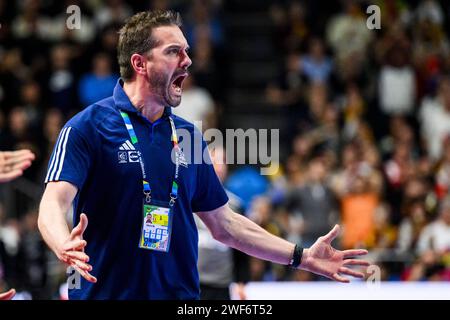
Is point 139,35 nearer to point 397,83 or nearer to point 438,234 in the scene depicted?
point 438,234

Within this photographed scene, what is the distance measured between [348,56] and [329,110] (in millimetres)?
1684

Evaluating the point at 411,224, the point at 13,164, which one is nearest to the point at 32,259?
the point at 411,224

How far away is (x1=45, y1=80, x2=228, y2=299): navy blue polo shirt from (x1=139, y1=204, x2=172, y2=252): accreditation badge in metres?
0.03

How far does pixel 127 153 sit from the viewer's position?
5.40 m

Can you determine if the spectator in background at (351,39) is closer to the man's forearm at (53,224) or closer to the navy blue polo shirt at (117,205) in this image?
the navy blue polo shirt at (117,205)

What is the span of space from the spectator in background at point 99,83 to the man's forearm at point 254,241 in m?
9.30

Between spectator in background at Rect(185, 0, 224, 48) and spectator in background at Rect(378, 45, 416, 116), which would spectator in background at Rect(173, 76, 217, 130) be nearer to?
spectator in background at Rect(185, 0, 224, 48)

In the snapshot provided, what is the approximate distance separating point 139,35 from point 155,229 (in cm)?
117

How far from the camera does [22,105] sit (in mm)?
15414

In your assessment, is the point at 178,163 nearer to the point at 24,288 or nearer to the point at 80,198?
the point at 80,198

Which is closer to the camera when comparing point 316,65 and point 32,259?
point 32,259

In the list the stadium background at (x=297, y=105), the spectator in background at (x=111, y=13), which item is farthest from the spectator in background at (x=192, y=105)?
the spectator in background at (x=111, y=13)

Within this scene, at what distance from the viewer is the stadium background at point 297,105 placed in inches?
524

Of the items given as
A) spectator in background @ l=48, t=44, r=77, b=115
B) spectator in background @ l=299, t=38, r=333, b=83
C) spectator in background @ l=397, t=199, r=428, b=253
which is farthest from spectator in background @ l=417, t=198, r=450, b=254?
spectator in background @ l=48, t=44, r=77, b=115
